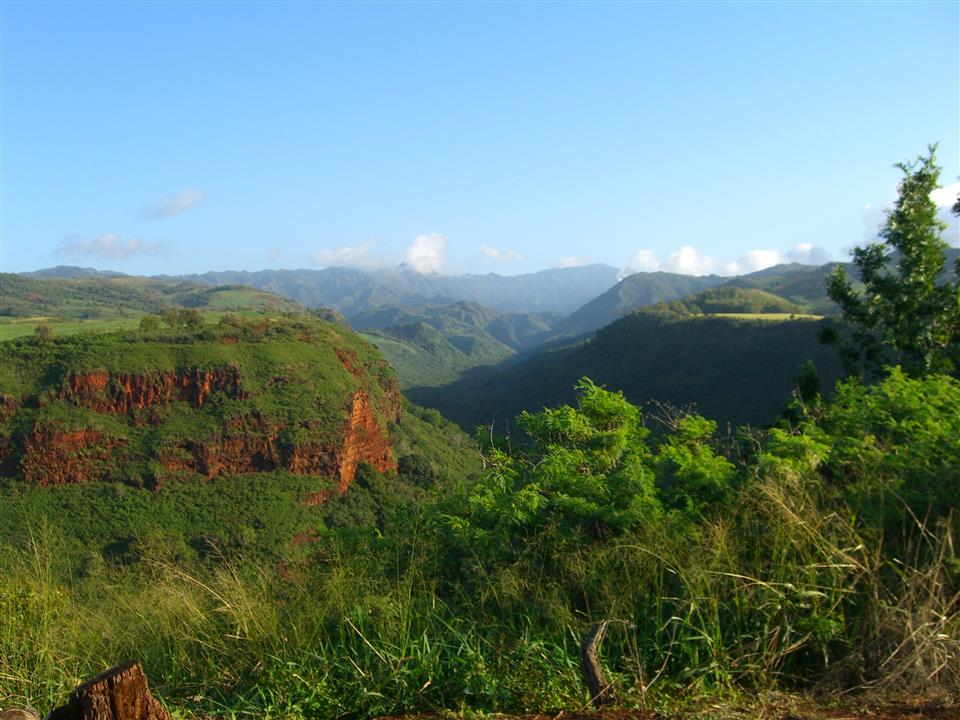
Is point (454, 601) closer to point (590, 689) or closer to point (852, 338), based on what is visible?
point (590, 689)

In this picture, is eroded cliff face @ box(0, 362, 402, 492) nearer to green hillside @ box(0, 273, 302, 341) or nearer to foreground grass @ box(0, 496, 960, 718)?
green hillside @ box(0, 273, 302, 341)

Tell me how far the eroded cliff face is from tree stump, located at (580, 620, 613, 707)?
158 feet

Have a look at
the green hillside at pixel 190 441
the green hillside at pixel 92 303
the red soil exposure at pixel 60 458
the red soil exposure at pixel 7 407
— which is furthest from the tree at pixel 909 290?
the green hillside at pixel 92 303

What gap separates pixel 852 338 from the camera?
12656 mm

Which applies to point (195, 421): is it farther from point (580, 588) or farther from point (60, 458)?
point (580, 588)

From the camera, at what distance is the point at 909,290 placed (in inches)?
453

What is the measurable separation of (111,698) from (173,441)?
49921mm

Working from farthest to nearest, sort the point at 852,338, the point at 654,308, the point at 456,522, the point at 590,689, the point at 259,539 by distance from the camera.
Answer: the point at 654,308, the point at 259,539, the point at 852,338, the point at 456,522, the point at 590,689

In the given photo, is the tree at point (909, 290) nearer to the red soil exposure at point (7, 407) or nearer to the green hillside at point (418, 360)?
the red soil exposure at point (7, 407)

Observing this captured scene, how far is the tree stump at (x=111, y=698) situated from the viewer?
2336mm

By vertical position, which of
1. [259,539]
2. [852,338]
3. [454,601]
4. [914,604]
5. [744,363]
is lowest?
[259,539]

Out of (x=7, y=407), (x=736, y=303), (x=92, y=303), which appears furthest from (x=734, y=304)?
(x=92, y=303)

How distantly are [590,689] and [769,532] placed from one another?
1.43m

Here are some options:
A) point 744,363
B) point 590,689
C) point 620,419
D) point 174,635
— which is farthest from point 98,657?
point 744,363
